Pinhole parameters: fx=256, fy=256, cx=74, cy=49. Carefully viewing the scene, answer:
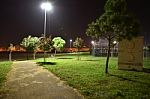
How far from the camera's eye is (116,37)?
20.0 metres

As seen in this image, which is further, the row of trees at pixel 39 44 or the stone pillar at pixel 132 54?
the row of trees at pixel 39 44

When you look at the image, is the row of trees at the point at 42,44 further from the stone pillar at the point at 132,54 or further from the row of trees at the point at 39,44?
the stone pillar at the point at 132,54

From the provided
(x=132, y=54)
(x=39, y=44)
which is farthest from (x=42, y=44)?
(x=132, y=54)

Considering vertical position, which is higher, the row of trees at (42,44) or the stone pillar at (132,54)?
the row of trees at (42,44)

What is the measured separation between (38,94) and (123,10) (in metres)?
10.9

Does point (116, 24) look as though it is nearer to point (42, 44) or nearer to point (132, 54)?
point (132, 54)

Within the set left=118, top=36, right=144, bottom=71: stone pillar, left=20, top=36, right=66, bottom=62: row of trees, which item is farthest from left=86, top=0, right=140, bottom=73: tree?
left=20, top=36, right=66, bottom=62: row of trees

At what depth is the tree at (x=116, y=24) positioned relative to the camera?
62.7ft

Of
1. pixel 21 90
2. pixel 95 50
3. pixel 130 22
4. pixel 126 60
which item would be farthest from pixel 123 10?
pixel 95 50

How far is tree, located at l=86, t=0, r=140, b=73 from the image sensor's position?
19125 mm

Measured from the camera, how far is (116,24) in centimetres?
1920

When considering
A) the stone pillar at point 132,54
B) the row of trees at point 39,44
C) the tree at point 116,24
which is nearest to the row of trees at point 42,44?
the row of trees at point 39,44

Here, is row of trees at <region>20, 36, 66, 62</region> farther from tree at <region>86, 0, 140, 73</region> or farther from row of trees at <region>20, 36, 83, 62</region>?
tree at <region>86, 0, 140, 73</region>

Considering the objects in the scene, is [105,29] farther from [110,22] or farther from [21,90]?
[21,90]
